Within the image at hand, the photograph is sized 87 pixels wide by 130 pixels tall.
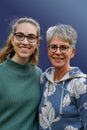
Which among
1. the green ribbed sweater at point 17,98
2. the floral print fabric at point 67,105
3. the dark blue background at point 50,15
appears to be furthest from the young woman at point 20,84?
the dark blue background at point 50,15

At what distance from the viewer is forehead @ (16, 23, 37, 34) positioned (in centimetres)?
202

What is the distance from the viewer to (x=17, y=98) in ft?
6.44

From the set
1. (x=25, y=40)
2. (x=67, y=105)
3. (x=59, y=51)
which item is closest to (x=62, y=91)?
(x=67, y=105)

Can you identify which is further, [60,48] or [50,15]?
[50,15]

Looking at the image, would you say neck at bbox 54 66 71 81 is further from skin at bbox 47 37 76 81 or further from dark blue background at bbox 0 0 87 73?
dark blue background at bbox 0 0 87 73

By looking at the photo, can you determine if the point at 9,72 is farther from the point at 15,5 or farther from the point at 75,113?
the point at 15,5

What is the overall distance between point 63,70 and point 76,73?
95 mm

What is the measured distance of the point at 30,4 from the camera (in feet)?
12.2

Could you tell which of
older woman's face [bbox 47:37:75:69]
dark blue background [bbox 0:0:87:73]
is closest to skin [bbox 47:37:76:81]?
older woman's face [bbox 47:37:75:69]

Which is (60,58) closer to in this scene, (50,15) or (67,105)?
(67,105)

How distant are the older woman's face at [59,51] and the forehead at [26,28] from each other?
0.15 metres

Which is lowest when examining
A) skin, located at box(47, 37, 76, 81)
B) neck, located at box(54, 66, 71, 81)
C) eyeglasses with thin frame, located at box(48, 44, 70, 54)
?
neck, located at box(54, 66, 71, 81)

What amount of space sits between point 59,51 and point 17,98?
0.32m

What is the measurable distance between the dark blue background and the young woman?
1534 mm
